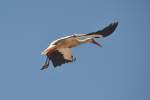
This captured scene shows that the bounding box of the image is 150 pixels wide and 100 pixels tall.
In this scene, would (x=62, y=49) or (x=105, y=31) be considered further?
(x=105, y=31)

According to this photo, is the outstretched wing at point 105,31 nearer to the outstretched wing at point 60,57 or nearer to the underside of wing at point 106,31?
the underside of wing at point 106,31

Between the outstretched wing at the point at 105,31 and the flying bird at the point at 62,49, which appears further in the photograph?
the outstretched wing at the point at 105,31

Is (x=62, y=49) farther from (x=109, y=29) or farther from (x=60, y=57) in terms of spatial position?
(x=109, y=29)

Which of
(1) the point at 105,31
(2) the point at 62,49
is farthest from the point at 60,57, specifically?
(1) the point at 105,31

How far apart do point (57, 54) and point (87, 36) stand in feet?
4.07

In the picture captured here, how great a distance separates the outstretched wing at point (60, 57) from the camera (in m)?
17.9

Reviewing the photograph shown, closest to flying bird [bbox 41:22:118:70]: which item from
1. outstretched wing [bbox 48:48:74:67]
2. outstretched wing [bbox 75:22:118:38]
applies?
outstretched wing [bbox 48:48:74:67]

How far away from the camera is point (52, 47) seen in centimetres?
1783

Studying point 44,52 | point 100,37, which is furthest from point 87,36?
point 44,52

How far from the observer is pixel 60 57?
714 inches

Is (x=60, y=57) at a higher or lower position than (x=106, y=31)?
lower

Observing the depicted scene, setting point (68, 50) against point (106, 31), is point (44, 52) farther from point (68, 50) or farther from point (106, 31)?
point (106, 31)

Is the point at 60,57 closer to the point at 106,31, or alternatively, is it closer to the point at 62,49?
the point at 62,49

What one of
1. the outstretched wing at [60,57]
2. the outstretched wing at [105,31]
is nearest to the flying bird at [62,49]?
the outstretched wing at [60,57]
